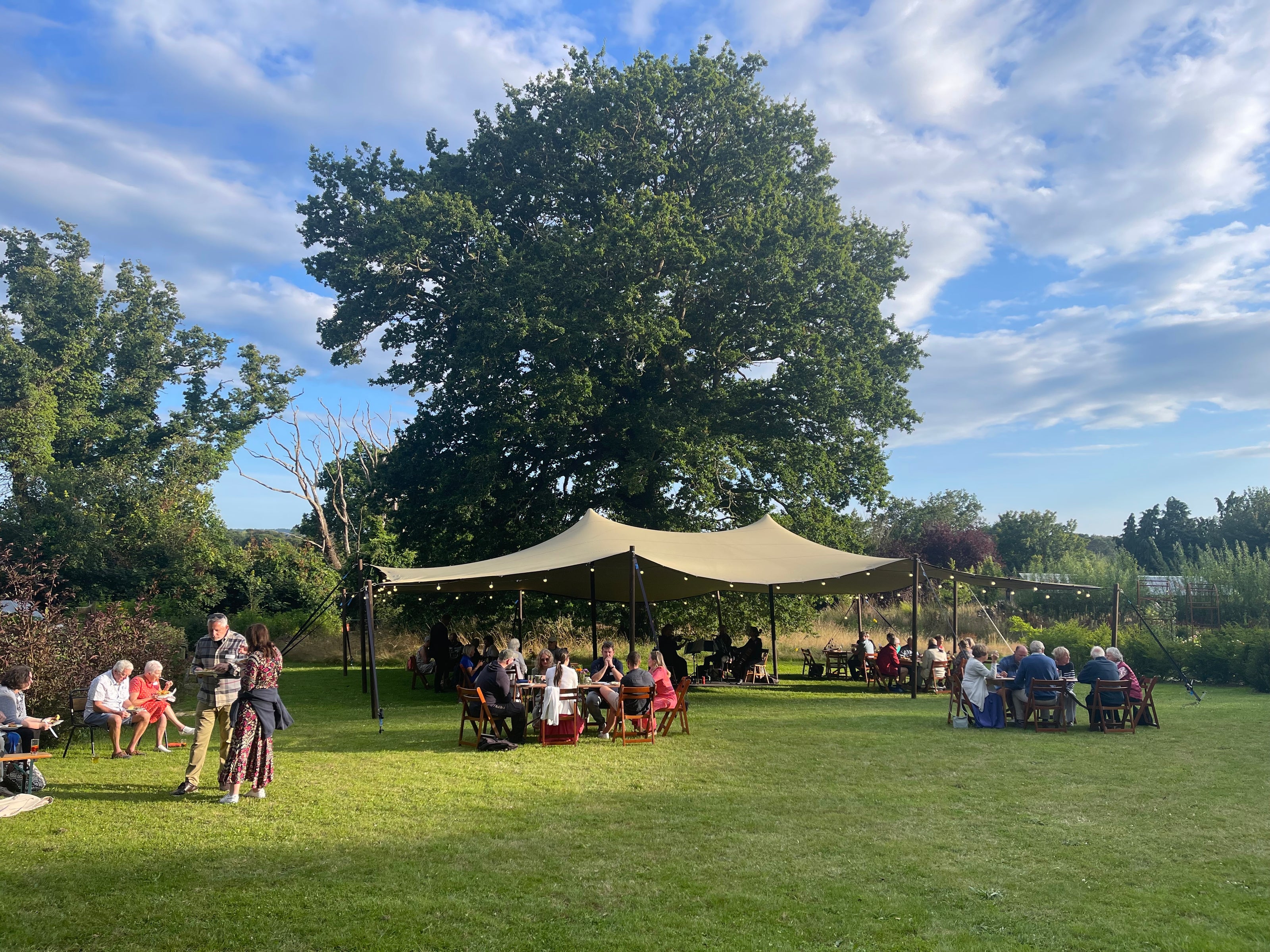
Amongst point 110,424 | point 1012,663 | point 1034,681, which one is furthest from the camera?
point 110,424

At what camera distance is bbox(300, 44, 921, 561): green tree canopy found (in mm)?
17219

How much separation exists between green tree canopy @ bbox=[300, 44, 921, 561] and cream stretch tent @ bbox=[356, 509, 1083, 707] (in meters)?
2.52

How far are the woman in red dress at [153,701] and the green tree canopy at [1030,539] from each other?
1416 inches

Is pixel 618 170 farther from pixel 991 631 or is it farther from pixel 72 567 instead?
pixel 72 567

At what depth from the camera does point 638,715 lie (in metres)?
9.11

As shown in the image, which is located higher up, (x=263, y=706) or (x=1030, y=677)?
(x=263, y=706)

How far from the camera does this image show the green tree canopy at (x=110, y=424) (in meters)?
22.3

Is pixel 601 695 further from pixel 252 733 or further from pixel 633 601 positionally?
pixel 252 733

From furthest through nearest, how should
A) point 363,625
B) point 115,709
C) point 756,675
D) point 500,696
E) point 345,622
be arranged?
1. point 345,622
2. point 756,675
3. point 363,625
4. point 500,696
5. point 115,709

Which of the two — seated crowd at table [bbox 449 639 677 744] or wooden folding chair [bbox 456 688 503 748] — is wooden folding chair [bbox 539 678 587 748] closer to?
seated crowd at table [bbox 449 639 677 744]

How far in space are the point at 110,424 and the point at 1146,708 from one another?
95.1 feet

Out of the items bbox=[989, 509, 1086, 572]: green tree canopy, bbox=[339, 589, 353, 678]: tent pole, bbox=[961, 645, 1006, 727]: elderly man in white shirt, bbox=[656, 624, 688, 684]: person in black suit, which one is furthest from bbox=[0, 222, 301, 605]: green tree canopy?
bbox=[989, 509, 1086, 572]: green tree canopy

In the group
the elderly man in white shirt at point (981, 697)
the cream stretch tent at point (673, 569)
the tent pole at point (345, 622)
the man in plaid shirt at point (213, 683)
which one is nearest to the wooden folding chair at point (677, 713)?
the cream stretch tent at point (673, 569)

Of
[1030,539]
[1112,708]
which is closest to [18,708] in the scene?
[1112,708]
